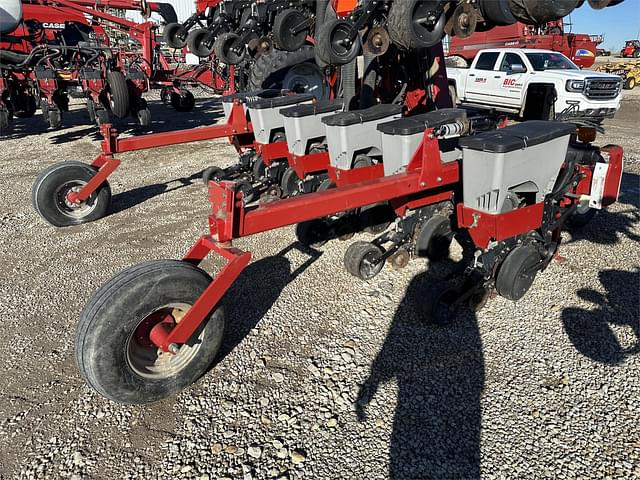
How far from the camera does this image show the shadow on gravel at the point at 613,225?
4.49 metres

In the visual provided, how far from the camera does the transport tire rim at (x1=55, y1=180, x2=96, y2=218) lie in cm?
500

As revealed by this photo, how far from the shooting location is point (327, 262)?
4.14 metres

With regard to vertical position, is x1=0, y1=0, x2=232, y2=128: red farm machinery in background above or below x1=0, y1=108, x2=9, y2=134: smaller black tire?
above

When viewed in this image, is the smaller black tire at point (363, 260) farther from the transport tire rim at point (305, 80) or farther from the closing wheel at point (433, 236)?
the transport tire rim at point (305, 80)

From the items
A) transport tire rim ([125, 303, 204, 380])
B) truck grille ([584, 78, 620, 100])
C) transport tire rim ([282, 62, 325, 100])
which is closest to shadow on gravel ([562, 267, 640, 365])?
transport tire rim ([125, 303, 204, 380])

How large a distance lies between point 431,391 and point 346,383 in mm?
478

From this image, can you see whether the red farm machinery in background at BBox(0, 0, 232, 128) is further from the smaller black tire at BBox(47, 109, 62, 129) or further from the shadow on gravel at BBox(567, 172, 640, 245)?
the shadow on gravel at BBox(567, 172, 640, 245)

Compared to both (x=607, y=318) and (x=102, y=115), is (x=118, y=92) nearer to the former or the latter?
(x=102, y=115)

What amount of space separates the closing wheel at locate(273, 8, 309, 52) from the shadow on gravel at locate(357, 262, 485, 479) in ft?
11.1

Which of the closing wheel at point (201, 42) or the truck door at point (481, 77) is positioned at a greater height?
the closing wheel at point (201, 42)

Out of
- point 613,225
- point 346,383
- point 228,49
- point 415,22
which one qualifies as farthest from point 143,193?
point 613,225

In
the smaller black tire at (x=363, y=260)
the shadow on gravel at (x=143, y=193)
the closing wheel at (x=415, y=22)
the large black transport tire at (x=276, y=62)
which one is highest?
the closing wheel at (x=415, y=22)

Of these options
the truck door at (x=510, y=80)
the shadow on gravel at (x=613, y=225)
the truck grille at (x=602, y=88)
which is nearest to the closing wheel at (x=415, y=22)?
the shadow on gravel at (x=613, y=225)

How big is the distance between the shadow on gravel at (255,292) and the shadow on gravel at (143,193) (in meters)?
2.45
